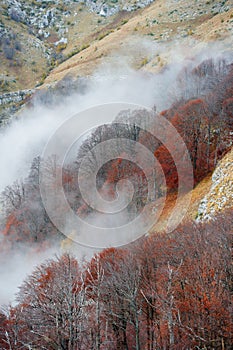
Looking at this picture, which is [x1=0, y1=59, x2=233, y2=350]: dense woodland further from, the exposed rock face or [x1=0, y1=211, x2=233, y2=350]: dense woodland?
the exposed rock face

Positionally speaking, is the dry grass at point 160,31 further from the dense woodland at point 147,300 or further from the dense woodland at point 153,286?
the dense woodland at point 147,300

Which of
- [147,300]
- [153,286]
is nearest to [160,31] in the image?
[153,286]

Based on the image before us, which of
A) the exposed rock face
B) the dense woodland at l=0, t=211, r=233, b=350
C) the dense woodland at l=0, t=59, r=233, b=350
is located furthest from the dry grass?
the dense woodland at l=0, t=211, r=233, b=350

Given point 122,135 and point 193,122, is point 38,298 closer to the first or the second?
point 193,122

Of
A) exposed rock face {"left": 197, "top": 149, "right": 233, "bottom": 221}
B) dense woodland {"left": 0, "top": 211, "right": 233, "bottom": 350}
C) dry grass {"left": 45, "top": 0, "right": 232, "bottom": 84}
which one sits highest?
dry grass {"left": 45, "top": 0, "right": 232, "bottom": 84}

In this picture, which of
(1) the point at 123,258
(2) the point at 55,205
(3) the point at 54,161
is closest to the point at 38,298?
(1) the point at 123,258

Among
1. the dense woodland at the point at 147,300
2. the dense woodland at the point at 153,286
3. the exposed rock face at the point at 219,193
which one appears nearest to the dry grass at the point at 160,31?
the dense woodland at the point at 153,286
